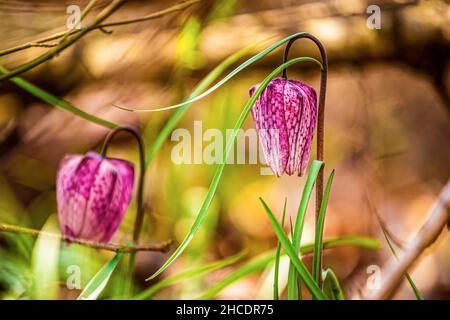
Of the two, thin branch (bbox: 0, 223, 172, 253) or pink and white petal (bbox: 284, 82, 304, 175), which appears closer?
pink and white petal (bbox: 284, 82, 304, 175)

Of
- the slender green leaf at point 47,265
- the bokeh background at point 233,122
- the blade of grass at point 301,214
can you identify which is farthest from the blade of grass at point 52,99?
the blade of grass at point 301,214

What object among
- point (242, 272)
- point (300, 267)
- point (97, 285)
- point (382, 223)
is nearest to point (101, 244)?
point (97, 285)

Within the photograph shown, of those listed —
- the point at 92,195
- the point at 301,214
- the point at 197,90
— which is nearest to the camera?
the point at 301,214

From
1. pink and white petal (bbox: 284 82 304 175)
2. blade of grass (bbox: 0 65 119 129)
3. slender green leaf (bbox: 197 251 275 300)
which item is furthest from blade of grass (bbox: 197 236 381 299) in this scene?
blade of grass (bbox: 0 65 119 129)

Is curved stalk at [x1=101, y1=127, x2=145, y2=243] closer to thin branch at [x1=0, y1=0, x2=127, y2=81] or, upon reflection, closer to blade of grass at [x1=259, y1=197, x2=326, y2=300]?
thin branch at [x1=0, y1=0, x2=127, y2=81]

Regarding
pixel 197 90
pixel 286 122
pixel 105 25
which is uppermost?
pixel 105 25

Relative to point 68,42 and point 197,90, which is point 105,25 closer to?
point 68,42

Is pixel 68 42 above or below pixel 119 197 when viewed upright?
above
